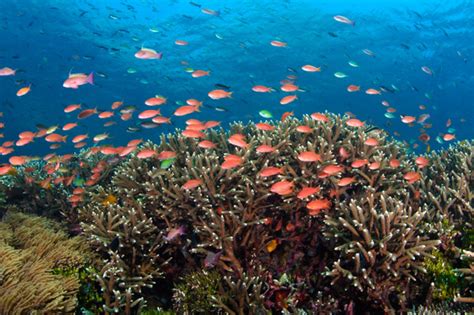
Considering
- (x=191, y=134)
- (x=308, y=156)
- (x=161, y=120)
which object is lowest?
(x=161, y=120)

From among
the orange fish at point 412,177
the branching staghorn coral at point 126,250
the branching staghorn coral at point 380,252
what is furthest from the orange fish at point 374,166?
the branching staghorn coral at point 126,250

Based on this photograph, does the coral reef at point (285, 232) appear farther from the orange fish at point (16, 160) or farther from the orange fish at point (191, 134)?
the orange fish at point (16, 160)

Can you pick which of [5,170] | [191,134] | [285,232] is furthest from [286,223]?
[5,170]

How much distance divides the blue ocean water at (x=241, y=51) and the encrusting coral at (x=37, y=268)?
825 inches

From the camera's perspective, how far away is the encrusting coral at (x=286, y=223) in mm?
4223

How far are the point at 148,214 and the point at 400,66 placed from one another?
39321 mm

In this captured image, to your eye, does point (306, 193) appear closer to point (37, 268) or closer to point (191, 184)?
point (191, 184)

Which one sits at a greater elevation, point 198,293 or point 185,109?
point 185,109

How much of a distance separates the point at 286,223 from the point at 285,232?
21cm

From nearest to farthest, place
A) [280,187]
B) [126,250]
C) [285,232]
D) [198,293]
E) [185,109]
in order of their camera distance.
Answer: [198,293] < [280,187] < [126,250] < [285,232] < [185,109]

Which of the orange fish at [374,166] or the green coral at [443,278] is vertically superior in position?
the orange fish at [374,166]

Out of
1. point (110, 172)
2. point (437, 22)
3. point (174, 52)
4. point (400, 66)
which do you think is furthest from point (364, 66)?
point (110, 172)

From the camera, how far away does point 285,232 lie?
507cm

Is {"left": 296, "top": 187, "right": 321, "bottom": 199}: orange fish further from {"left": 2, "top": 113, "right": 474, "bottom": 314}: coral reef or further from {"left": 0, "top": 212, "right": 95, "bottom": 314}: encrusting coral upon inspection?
{"left": 0, "top": 212, "right": 95, "bottom": 314}: encrusting coral
